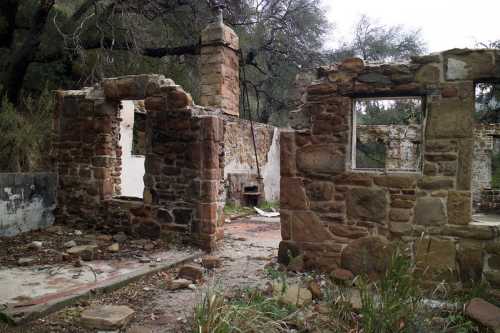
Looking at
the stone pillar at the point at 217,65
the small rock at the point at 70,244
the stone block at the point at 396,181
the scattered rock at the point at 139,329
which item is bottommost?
the scattered rock at the point at 139,329

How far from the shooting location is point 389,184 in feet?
15.5

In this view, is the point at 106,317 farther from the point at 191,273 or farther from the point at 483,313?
the point at 483,313

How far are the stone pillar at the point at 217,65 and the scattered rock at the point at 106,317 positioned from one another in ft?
21.4

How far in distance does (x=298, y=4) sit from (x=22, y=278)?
14.9m

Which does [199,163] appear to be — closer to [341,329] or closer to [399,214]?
[399,214]

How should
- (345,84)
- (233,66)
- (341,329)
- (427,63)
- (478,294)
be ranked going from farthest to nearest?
(233,66), (345,84), (427,63), (478,294), (341,329)

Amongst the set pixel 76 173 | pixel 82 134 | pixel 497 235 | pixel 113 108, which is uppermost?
pixel 113 108

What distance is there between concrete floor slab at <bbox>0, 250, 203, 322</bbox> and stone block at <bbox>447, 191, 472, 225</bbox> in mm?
3288

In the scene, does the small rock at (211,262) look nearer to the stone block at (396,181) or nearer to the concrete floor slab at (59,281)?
the concrete floor slab at (59,281)

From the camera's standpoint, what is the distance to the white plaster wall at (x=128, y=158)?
8828mm

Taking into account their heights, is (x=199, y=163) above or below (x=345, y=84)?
below

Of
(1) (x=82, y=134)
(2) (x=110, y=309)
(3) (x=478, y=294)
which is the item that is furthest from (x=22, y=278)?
(3) (x=478, y=294)

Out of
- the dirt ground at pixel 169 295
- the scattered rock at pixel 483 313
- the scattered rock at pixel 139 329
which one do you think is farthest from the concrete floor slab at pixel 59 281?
the scattered rock at pixel 483 313

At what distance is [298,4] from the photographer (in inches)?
656
